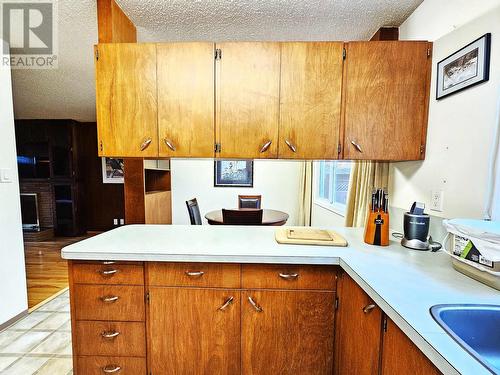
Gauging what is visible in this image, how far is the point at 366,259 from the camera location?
3.90ft

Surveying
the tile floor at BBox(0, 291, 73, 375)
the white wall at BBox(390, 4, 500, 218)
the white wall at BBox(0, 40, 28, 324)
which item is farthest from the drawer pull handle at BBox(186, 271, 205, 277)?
the white wall at BBox(0, 40, 28, 324)

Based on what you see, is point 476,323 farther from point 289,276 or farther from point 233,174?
point 233,174

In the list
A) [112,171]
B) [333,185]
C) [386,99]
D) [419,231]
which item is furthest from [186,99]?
[112,171]

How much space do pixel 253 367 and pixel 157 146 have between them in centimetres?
142

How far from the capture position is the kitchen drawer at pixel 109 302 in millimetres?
1295

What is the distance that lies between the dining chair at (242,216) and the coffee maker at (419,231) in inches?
52.4

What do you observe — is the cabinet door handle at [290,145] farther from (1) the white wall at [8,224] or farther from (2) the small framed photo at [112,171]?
(2) the small framed photo at [112,171]

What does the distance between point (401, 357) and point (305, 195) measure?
12.4ft

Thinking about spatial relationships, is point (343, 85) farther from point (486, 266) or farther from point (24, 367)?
point (24, 367)

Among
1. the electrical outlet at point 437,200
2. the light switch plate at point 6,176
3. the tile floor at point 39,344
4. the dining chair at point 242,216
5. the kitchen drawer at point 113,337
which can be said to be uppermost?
the light switch plate at point 6,176

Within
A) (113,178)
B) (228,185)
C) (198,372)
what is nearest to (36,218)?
(113,178)

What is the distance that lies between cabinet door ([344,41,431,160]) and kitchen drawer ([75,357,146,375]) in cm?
174

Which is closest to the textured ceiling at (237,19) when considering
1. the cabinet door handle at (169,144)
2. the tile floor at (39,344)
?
the cabinet door handle at (169,144)

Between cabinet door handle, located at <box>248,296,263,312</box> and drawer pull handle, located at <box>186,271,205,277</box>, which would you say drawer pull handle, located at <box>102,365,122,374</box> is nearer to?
drawer pull handle, located at <box>186,271,205,277</box>
